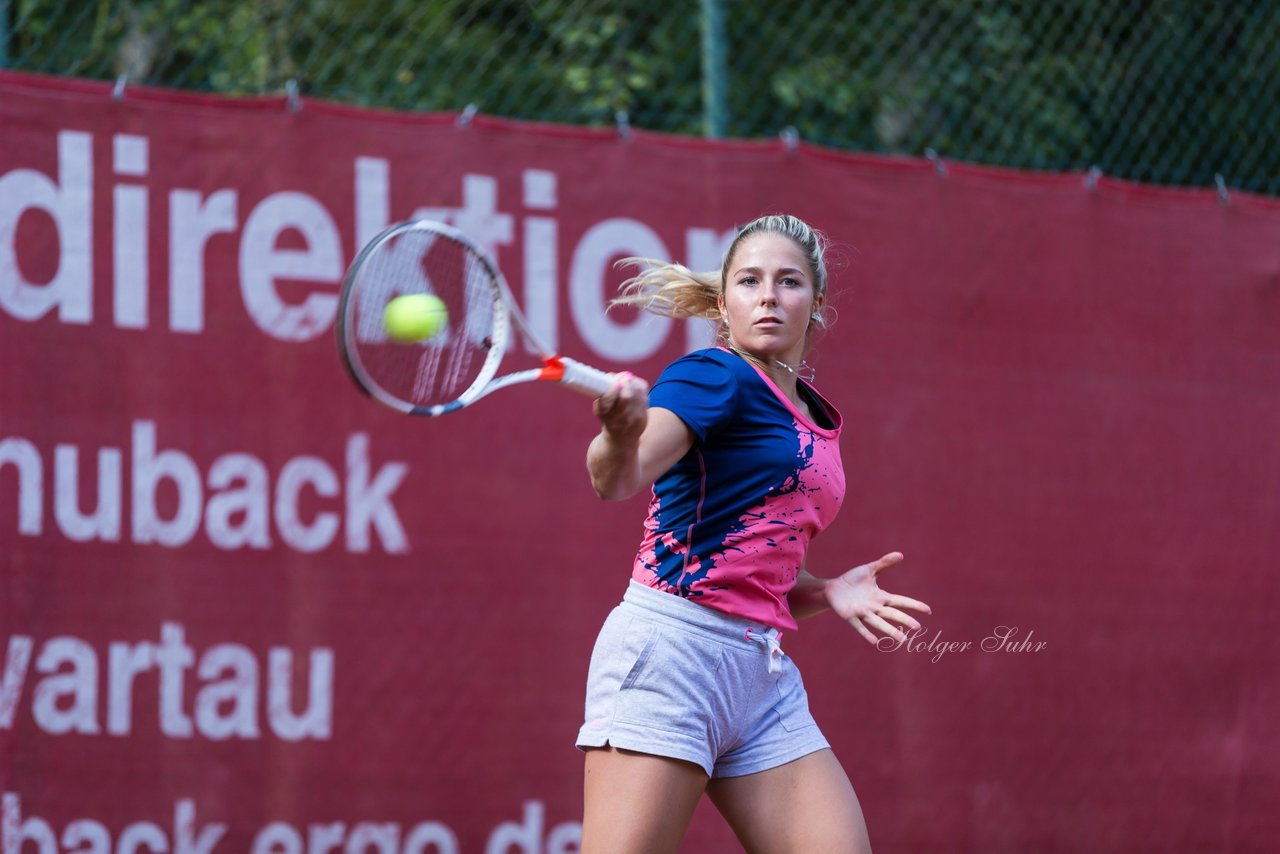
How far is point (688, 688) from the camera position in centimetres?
306

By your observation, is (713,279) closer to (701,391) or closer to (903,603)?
(701,391)

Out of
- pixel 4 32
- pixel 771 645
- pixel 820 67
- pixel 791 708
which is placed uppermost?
pixel 820 67

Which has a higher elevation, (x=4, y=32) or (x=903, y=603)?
(x=4, y=32)

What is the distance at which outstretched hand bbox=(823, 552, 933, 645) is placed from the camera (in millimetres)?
3107

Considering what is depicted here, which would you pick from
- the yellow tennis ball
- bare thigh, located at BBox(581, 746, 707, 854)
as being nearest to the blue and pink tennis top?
bare thigh, located at BBox(581, 746, 707, 854)

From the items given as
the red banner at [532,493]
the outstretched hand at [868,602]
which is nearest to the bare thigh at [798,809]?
the outstretched hand at [868,602]

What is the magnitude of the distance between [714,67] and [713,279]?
196 centimetres

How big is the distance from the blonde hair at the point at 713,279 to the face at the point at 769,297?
31mm

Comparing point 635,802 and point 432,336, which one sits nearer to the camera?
point 432,336

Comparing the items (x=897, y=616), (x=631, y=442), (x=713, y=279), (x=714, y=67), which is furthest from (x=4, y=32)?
(x=897, y=616)

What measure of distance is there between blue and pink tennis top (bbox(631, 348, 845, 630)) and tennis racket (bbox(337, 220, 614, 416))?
0.83ft

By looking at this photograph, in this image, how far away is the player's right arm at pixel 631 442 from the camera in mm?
2623

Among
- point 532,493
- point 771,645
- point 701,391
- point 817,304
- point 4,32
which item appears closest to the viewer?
point 701,391

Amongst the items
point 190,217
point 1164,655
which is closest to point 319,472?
point 190,217
